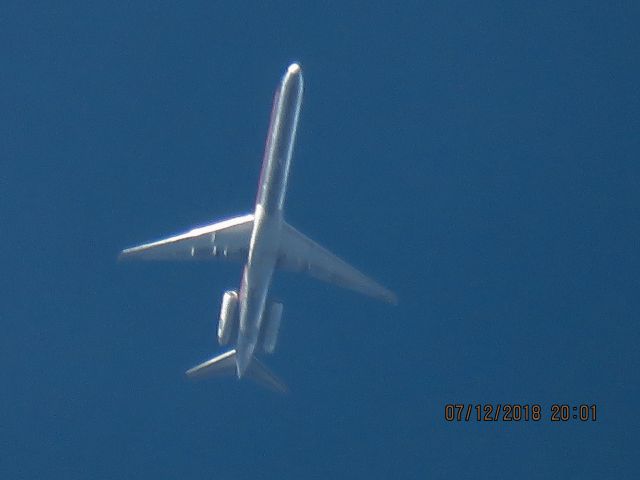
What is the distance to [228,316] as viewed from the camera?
39344 millimetres

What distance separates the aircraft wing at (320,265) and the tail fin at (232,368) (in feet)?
18.5

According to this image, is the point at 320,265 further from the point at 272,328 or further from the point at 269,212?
the point at 269,212

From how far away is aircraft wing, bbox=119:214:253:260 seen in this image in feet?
127

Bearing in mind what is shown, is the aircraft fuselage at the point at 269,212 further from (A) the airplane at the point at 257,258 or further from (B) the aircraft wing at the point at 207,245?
(B) the aircraft wing at the point at 207,245

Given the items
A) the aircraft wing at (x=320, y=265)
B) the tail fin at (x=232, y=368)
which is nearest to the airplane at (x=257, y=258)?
the aircraft wing at (x=320, y=265)

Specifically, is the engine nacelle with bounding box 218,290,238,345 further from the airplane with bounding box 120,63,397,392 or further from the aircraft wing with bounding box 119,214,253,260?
the aircraft wing with bounding box 119,214,253,260

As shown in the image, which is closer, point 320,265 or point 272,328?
point 320,265

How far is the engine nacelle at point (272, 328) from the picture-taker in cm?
3953

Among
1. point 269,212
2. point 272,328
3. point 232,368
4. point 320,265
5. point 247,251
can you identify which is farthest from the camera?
point 232,368

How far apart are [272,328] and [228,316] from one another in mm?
1810

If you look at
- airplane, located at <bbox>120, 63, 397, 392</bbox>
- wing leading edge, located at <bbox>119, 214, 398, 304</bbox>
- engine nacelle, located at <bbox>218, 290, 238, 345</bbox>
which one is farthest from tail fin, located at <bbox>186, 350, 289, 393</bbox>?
wing leading edge, located at <bbox>119, 214, 398, 304</bbox>

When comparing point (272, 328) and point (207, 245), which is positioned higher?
point (207, 245)

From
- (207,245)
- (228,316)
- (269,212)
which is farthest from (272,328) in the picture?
(269,212)

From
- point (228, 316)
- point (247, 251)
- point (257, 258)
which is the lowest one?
point (228, 316)
